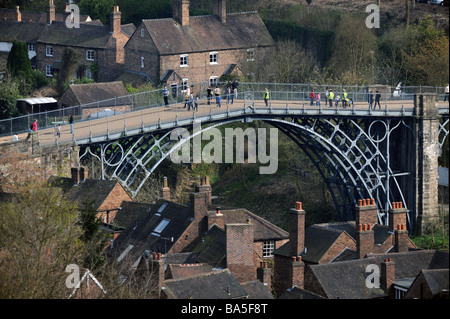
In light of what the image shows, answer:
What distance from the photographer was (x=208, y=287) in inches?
1527

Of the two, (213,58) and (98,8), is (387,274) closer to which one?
(213,58)

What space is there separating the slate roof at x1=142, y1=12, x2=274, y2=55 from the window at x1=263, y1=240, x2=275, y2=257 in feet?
115

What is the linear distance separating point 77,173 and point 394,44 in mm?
31408

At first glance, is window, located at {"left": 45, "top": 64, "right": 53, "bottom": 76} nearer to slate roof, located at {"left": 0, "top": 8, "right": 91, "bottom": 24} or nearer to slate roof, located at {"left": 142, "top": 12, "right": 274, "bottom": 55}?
slate roof, located at {"left": 0, "top": 8, "right": 91, "bottom": 24}

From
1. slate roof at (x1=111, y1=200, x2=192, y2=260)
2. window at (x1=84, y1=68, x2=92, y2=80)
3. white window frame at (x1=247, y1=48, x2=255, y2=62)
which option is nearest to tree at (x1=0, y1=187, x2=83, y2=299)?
slate roof at (x1=111, y1=200, x2=192, y2=260)

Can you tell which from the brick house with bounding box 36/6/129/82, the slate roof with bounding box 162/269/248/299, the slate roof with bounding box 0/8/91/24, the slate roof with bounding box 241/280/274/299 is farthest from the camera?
the slate roof with bounding box 0/8/91/24

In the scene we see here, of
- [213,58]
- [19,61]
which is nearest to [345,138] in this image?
[213,58]

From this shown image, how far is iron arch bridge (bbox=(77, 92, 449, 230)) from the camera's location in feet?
192

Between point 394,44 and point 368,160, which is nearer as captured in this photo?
point 368,160

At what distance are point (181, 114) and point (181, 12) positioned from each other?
1081 inches

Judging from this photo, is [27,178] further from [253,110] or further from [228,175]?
[228,175]

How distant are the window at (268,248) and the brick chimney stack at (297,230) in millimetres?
4826

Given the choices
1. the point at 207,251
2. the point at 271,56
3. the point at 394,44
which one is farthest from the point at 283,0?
the point at 207,251

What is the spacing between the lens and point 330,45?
82750 mm
